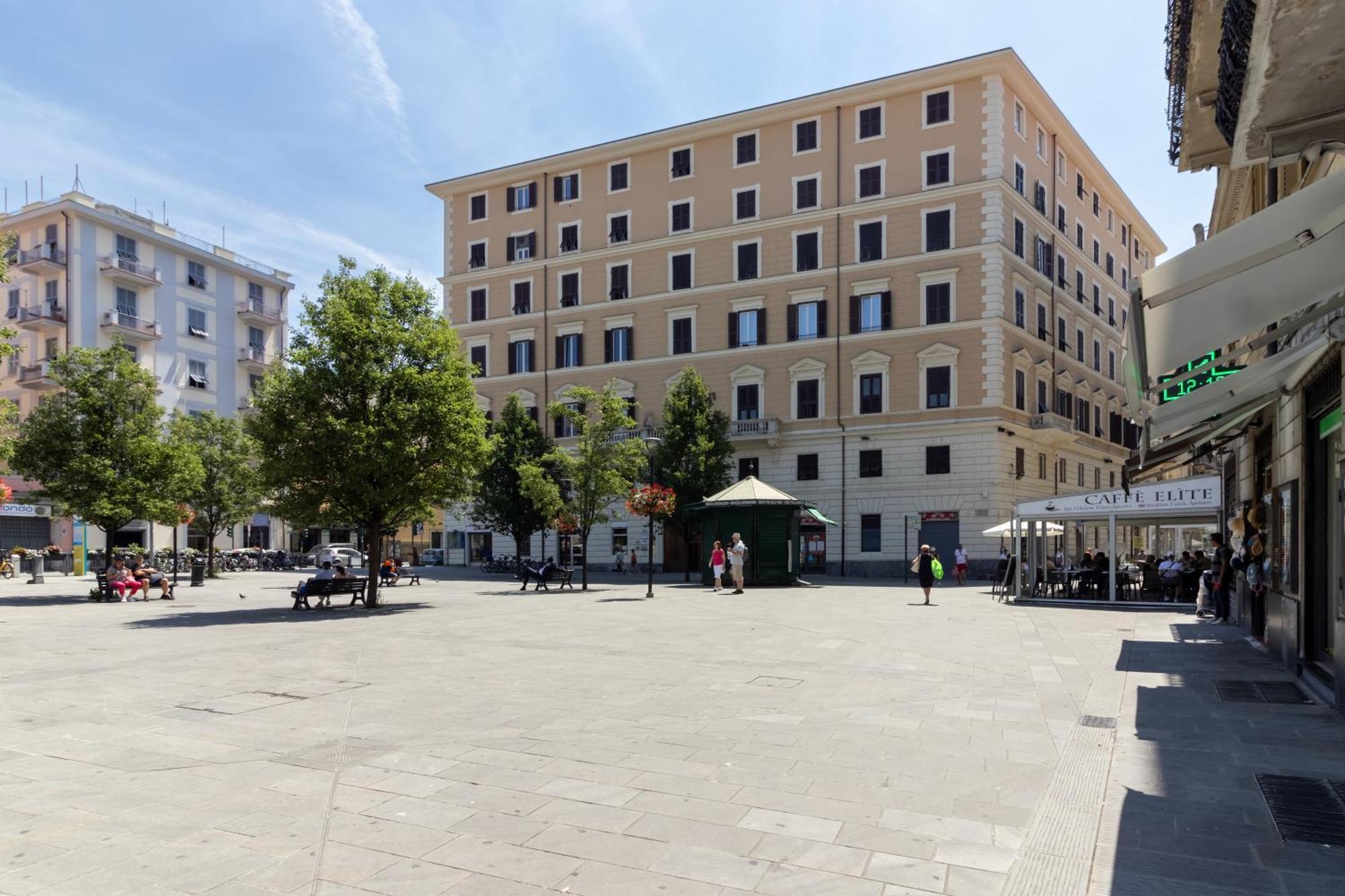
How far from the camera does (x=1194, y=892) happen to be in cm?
400

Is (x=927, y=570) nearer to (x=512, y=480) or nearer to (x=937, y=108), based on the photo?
(x=937, y=108)

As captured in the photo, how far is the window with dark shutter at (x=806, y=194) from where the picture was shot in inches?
1555

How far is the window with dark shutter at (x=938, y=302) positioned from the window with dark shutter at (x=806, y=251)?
Answer: 5.10 m

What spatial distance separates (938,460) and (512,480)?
1899 cm

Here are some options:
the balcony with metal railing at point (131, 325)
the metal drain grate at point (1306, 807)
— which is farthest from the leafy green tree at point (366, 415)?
the balcony with metal railing at point (131, 325)

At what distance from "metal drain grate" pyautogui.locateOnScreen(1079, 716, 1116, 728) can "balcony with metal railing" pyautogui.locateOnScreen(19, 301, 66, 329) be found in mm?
54683

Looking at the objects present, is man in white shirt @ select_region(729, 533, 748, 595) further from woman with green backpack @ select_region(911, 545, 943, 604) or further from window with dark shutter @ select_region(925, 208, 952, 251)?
window with dark shutter @ select_region(925, 208, 952, 251)

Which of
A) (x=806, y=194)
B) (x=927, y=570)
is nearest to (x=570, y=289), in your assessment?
(x=806, y=194)

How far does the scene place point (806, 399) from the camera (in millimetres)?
39062

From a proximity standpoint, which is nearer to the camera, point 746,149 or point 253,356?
point 746,149

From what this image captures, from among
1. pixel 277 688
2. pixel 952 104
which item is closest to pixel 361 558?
pixel 952 104

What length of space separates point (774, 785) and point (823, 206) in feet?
119

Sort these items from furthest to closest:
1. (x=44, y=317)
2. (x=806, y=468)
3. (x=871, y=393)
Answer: (x=44, y=317)
(x=806, y=468)
(x=871, y=393)

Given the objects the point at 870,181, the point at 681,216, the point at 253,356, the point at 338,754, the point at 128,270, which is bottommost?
the point at 338,754
